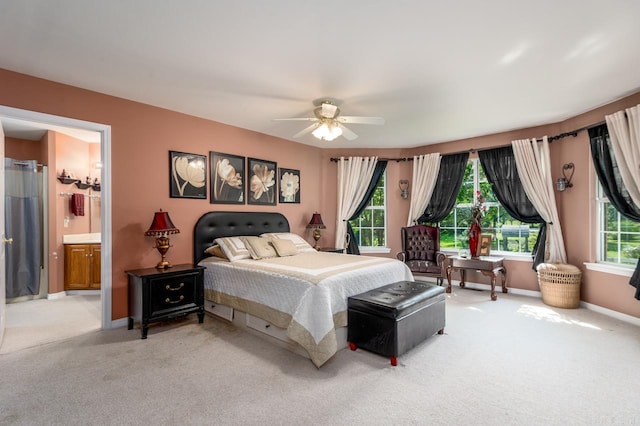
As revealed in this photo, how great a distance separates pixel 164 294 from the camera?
3408 millimetres

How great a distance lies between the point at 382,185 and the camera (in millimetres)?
6363

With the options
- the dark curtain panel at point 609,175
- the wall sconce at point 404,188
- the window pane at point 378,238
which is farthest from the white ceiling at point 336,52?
the window pane at point 378,238

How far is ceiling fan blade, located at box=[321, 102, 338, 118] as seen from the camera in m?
3.59

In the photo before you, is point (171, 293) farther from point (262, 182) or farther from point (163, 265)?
point (262, 182)

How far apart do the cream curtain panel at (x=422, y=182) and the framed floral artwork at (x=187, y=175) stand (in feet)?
12.4

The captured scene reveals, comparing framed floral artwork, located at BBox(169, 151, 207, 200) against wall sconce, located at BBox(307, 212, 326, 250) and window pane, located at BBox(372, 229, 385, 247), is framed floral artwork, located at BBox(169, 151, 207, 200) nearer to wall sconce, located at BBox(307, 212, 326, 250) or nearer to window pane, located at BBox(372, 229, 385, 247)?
wall sconce, located at BBox(307, 212, 326, 250)

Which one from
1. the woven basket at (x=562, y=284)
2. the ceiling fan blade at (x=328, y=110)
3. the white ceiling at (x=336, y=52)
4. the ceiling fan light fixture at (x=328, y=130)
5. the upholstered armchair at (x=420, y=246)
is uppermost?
the white ceiling at (x=336, y=52)

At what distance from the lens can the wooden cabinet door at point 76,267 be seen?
506 centimetres

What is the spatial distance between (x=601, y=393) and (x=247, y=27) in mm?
3652

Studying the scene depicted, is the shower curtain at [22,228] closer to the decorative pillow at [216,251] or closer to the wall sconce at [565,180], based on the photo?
the decorative pillow at [216,251]

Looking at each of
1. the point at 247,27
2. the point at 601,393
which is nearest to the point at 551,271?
the point at 601,393

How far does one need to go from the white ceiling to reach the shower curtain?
257 cm

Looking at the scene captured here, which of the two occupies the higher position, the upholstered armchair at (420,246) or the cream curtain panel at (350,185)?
the cream curtain panel at (350,185)

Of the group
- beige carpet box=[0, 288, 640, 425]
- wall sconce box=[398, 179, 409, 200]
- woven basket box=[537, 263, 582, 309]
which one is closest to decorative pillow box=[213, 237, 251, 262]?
beige carpet box=[0, 288, 640, 425]
